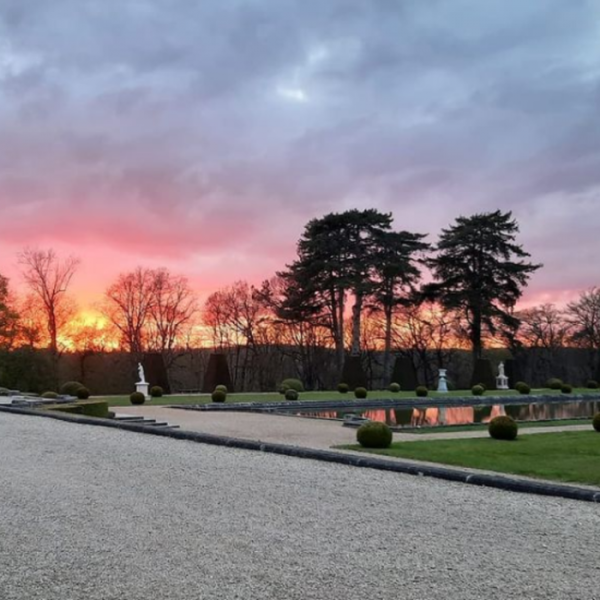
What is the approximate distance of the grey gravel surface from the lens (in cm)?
435

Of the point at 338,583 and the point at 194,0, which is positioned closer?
the point at 338,583

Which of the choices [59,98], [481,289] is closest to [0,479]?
[59,98]

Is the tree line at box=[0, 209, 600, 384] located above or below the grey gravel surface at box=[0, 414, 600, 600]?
above

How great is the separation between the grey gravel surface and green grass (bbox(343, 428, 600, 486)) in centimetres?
195

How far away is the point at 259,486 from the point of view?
26.0 feet

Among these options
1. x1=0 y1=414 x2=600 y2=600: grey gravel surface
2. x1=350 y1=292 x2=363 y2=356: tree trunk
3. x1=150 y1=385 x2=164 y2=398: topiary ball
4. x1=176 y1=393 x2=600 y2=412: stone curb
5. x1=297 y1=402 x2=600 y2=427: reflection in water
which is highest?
x1=350 y1=292 x2=363 y2=356: tree trunk

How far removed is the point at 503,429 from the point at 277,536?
9597 mm

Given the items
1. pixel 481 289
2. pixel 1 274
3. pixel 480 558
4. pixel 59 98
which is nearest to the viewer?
pixel 480 558

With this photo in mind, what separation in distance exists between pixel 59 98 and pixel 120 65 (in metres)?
2.21

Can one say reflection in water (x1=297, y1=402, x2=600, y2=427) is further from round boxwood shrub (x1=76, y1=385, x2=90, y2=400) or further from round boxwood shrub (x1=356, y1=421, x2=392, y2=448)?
round boxwood shrub (x1=76, y1=385, x2=90, y2=400)

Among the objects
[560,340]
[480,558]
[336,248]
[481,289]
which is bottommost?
[480,558]

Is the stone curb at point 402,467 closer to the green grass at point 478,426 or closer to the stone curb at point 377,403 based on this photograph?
the green grass at point 478,426

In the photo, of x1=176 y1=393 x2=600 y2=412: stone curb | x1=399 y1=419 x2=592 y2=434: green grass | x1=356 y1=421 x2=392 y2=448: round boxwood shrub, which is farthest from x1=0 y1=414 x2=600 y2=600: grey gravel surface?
x1=176 y1=393 x2=600 y2=412: stone curb

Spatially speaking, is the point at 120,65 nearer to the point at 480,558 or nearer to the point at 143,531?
the point at 143,531
